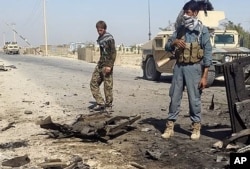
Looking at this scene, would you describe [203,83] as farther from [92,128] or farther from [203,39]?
[92,128]

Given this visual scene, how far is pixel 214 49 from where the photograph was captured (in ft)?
44.7

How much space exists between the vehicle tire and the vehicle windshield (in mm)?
3005

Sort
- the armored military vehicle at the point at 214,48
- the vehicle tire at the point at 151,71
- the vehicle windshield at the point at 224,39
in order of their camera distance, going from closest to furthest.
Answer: the armored military vehicle at the point at 214,48
the vehicle windshield at the point at 224,39
the vehicle tire at the point at 151,71

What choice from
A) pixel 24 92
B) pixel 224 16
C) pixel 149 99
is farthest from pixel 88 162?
pixel 224 16

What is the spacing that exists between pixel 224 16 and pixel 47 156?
11.4 meters

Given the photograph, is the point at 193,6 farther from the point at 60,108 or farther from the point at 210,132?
the point at 60,108

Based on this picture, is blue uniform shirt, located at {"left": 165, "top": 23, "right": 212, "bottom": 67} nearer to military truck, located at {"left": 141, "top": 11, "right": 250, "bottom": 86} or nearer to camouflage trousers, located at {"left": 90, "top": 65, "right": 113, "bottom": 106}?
camouflage trousers, located at {"left": 90, "top": 65, "right": 113, "bottom": 106}

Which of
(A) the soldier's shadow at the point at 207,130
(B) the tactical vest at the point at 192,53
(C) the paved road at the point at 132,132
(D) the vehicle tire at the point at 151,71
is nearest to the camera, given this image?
(C) the paved road at the point at 132,132

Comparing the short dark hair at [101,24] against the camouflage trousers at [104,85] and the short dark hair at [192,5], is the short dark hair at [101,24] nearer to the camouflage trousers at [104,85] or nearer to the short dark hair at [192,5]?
the camouflage trousers at [104,85]

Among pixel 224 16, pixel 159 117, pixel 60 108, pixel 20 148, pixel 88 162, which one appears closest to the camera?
pixel 88 162

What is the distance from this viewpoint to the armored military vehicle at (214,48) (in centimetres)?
1289

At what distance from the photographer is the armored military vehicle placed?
12.9 metres

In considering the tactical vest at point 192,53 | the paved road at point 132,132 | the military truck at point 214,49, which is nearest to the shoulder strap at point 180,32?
the tactical vest at point 192,53

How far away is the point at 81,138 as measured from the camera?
6.08m
